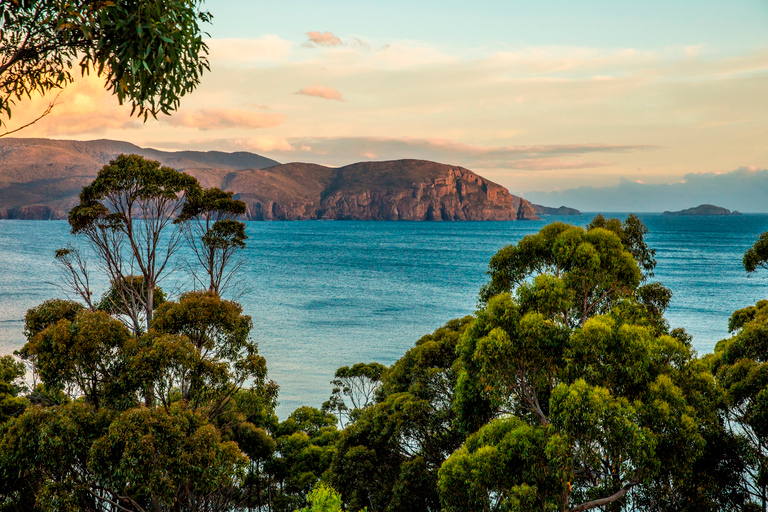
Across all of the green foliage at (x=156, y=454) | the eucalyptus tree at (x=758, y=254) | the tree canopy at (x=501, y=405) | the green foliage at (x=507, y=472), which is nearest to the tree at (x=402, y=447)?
the tree canopy at (x=501, y=405)

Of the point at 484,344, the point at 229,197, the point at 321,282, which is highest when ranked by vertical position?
the point at 229,197

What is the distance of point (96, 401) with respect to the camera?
1149 cm

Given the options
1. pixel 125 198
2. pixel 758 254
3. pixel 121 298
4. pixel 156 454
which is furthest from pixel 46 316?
pixel 758 254

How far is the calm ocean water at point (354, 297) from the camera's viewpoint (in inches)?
1703

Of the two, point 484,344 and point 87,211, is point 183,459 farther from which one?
point 87,211

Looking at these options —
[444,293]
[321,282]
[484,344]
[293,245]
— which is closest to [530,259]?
[484,344]

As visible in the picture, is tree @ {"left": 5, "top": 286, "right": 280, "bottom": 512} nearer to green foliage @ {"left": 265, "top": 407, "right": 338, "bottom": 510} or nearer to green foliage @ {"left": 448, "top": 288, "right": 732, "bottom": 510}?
green foliage @ {"left": 448, "top": 288, "right": 732, "bottom": 510}

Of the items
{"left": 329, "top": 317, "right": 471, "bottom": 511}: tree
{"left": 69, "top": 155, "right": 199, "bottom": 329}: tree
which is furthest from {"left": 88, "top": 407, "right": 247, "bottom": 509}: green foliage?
{"left": 69, "top": 155, "right": 199, "bottom": 329}: tree

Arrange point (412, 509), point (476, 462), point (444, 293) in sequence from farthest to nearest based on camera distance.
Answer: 1. point (444, 293)
2. point (412, 509)
3. point (476, 462)

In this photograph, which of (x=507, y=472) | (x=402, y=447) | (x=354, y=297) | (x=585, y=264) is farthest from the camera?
(x=354, y=297)

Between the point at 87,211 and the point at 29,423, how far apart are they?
8.18m

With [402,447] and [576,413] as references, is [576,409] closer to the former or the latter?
[576,413]

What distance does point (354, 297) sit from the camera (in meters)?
70.8

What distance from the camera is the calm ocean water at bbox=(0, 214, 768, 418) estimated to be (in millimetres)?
43250
